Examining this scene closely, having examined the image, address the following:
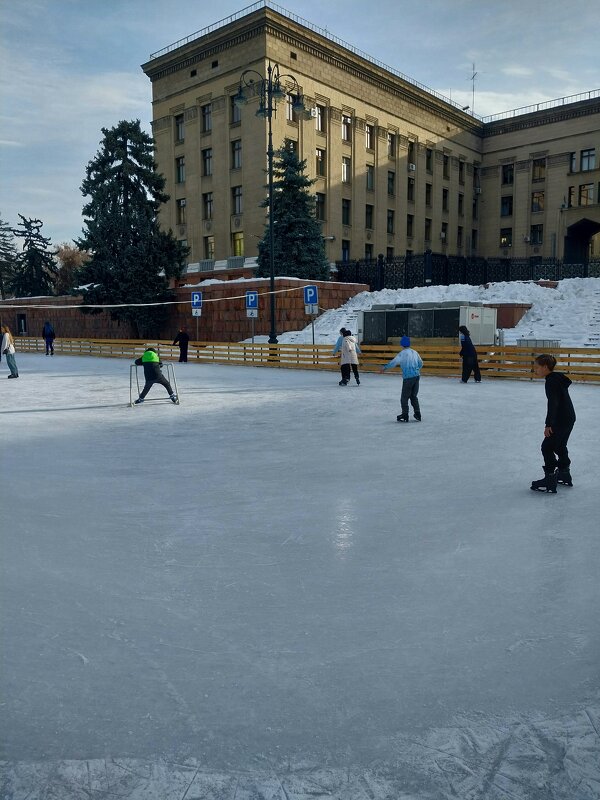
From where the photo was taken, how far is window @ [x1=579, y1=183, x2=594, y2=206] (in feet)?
177

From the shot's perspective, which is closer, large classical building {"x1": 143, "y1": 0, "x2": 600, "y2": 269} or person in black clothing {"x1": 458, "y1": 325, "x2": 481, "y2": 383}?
person in black clothing {"x1": 458, "y1": 325, "x2": 481, "y2": 383}

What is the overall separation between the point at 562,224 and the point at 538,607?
5743 cm

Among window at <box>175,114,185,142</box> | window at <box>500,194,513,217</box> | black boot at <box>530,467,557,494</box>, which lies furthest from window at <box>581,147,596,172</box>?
black boot at <box>530,467,557,494</box>

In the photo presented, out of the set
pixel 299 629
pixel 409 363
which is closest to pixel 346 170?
pixel 409 363

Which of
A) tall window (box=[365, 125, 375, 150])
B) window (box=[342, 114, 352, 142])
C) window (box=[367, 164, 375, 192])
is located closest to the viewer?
window (box=[342, 114, 352, 142])

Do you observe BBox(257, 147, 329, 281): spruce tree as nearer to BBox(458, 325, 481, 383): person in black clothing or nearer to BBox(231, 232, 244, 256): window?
BBox(231, 232, 244, 256): window

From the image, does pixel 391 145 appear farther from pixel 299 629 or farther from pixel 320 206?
pixel 299 629

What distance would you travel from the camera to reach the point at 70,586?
4.47m

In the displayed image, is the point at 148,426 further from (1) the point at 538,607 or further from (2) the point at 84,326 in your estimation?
(2) the point at 84,326

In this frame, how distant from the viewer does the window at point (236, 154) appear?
4500cm

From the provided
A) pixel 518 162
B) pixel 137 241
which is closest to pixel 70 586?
pixel 137 241

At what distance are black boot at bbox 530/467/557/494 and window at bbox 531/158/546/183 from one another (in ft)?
188

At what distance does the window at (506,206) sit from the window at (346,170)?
63.2 ft

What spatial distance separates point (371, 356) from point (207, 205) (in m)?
27.4
